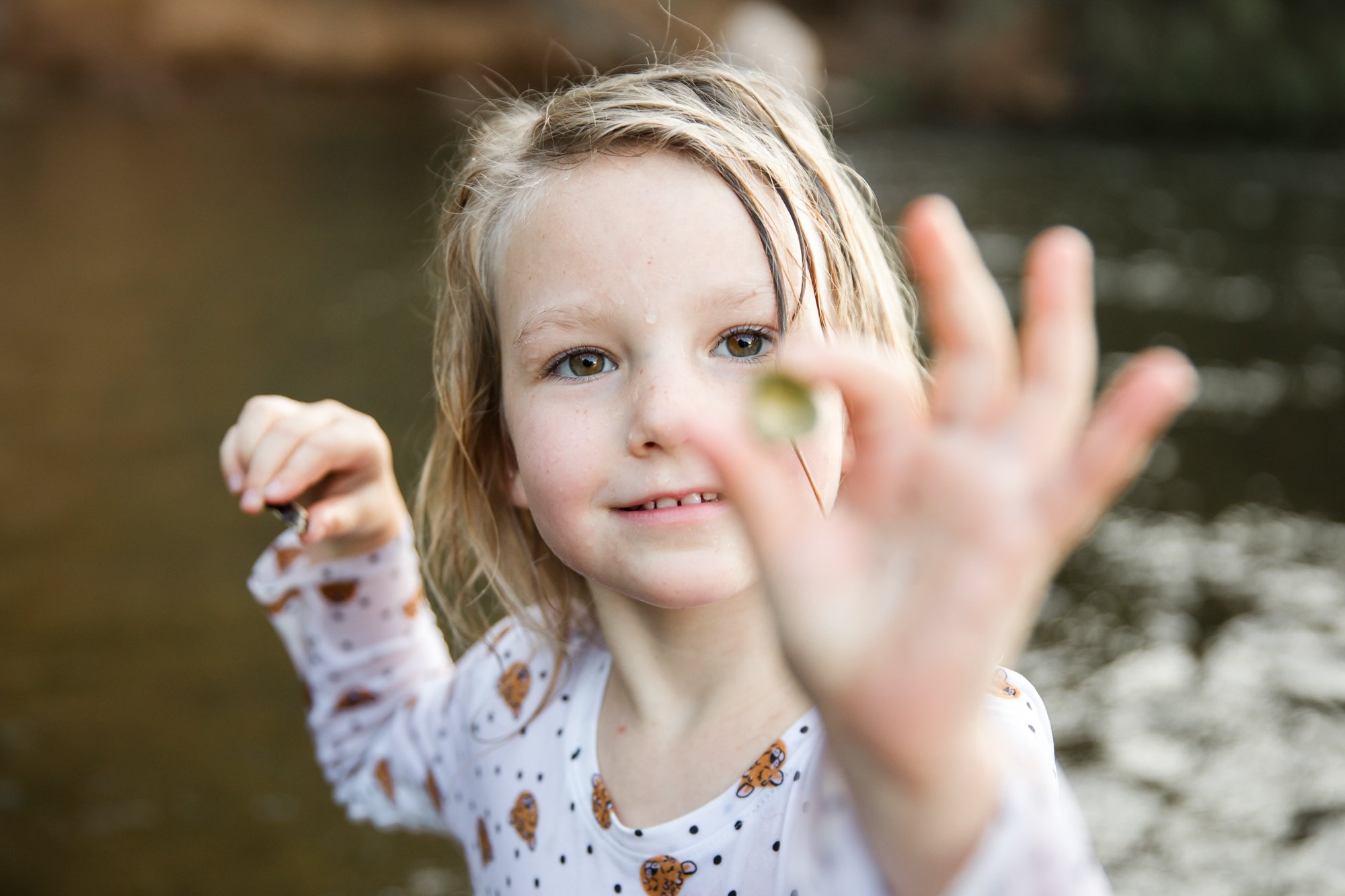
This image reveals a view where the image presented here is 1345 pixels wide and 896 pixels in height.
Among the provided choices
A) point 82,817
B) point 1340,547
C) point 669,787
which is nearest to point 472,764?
point 669,787

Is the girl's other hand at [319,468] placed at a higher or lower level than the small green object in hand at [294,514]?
higher

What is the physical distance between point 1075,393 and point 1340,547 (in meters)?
3.31

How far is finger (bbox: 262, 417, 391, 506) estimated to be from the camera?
1092mm

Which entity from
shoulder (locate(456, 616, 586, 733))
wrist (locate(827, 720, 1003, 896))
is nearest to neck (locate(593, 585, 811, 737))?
shoulder (locate(456, 616, 586, 733))

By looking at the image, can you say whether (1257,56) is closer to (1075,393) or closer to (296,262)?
(296,262)

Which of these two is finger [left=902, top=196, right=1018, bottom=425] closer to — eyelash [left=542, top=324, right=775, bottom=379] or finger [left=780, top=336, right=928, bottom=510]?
finger [left=780, top=336, right=928, bottom=510]

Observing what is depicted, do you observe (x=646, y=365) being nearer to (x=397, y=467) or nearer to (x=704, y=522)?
(x=704, y=522)

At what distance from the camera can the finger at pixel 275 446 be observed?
109 centimetres

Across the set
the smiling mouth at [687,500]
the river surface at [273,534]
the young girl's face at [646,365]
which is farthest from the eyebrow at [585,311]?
the river surface at [273,534]

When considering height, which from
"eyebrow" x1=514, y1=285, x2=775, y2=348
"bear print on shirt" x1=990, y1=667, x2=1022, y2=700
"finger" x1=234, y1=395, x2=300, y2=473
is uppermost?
"finger" x1=234, y1=395, x2=300, y2=473

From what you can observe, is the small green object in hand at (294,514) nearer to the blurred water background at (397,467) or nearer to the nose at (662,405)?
the nose at (662,405)

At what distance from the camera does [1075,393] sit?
52 cm

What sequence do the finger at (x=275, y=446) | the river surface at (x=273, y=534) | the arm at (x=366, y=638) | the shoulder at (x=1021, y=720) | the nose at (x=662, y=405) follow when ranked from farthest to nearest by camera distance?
the river surface at (x=273, y=534)
the arm at (x=366, y=638)
the finger at (x=275, y=446)
the nose at (x=662, y=405)
the shoulder at (x=1021, y=720)

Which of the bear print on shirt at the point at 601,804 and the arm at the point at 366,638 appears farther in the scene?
the arm at the point at 366,638
